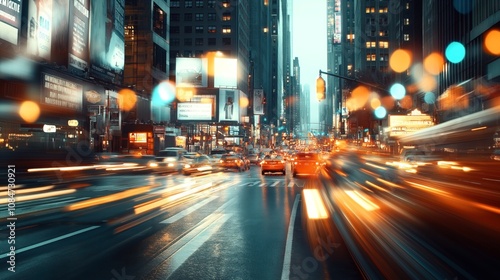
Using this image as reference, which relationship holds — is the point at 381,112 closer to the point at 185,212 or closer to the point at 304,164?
the point at 304,164

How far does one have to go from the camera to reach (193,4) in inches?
4948

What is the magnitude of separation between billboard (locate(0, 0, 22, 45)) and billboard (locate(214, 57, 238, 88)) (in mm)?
50896

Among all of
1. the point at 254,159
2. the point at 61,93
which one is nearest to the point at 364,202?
the point at 61,93

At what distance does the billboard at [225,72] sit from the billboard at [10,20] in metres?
50.9

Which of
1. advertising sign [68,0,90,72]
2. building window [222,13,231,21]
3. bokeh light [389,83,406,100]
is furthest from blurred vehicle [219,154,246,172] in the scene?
building window [222,13,231,21]

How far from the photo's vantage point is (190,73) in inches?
3273

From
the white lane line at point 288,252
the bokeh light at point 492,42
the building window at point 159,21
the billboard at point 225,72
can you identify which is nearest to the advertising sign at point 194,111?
the billboard at point 225,72

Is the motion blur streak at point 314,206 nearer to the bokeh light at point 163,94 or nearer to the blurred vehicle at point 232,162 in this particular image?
the blurred vehicle at point 232,162

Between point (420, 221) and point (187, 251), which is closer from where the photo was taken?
point (187, 251)

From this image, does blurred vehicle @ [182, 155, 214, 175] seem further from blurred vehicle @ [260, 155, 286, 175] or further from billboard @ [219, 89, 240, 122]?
billboard @ [219, 89, 240, 122]

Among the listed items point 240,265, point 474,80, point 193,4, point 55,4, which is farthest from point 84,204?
point 193,4

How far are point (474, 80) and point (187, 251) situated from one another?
55.0 m

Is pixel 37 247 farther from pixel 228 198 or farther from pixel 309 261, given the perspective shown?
pixel 228 198

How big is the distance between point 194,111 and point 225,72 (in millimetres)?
A: 10421
